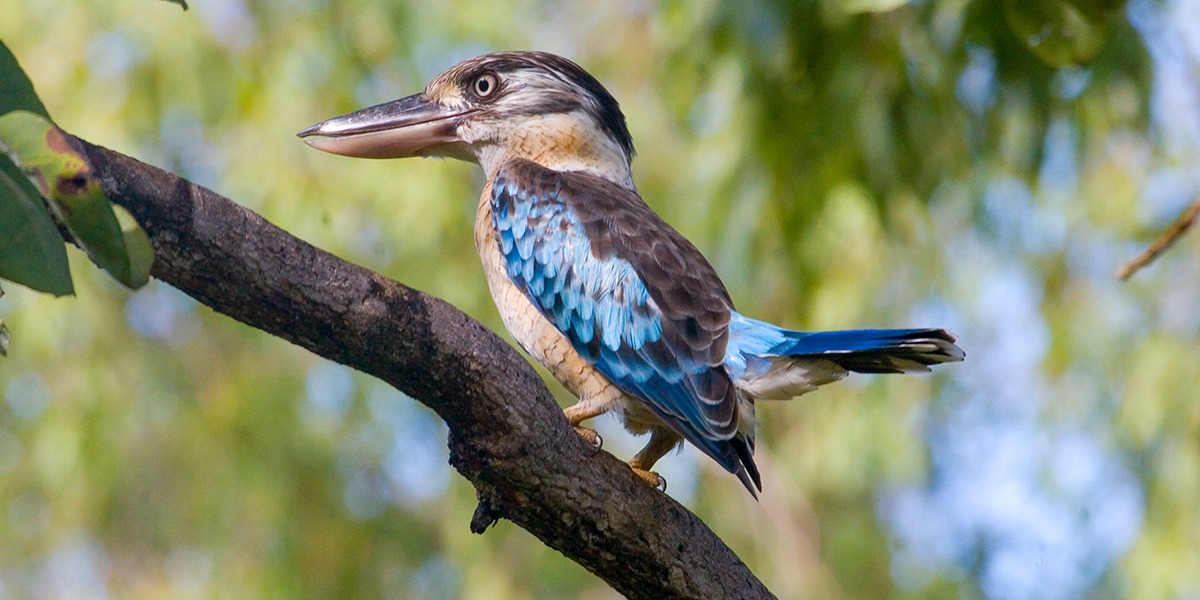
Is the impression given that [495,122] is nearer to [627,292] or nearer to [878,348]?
[627,292]

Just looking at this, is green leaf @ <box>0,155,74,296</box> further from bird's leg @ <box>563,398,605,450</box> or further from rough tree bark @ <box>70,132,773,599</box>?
bird's leg @ <box>563,398,605,450</box>

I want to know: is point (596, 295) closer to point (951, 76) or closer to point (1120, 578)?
point (951, 76)

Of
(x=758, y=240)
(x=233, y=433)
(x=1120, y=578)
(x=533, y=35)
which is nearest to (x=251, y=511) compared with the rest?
(x=233, y=433)

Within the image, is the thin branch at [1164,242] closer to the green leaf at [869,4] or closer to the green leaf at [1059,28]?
the green leaf at [1059,28]

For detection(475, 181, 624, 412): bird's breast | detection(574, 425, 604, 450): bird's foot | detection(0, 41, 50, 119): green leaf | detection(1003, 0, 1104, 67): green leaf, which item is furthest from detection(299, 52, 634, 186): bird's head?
detection(0, 41, 50, 119): green leaf

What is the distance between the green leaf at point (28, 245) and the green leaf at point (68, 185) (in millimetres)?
25

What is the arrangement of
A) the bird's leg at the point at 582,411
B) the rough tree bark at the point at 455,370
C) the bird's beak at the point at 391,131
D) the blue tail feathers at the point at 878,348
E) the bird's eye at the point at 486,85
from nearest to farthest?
the rough tree bark at the point at 455,370 < the blue tail feathers at the point at 878,348 < the bird's leg at the point at 582,411 < the bird's beak at the point at 391,131 < the bird's eye at the point at 486,85

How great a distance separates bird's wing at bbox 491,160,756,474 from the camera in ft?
10.1

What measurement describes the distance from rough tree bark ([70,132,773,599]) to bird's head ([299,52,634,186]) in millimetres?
1416

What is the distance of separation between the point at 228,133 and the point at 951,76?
4.21 m

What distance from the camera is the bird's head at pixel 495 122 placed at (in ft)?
12.8

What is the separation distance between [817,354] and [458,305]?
421 centimetres

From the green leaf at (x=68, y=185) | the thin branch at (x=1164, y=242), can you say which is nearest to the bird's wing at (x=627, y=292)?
the thin branch at (x=1164, y=242)

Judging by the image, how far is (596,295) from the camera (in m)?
3.33
